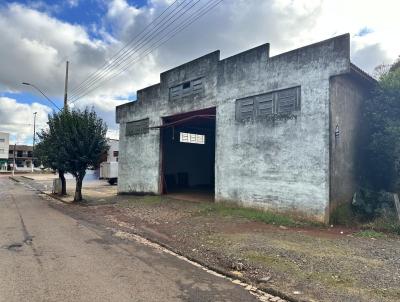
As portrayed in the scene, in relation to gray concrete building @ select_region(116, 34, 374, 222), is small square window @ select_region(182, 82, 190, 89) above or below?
above

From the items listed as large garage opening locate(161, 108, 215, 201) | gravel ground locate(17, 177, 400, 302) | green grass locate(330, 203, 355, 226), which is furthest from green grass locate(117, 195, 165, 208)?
green grass locate(330, 203, 355, 226)

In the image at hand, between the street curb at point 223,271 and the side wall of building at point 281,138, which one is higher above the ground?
the side wall of building at point 281,138

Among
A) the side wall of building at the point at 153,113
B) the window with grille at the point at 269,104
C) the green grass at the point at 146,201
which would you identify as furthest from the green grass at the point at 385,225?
the green grass at the point at 146,201

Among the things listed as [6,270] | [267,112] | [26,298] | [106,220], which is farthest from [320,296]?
[106,220]

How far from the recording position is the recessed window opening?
80.8 ft

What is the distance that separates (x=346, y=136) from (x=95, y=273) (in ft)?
31.3

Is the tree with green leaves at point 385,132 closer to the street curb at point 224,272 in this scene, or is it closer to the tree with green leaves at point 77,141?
the street curb at point 224,272

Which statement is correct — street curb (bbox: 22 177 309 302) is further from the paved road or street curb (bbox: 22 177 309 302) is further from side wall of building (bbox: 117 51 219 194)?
side wall of building (bbox: 117 51 219 194)

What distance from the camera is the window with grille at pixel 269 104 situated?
1190 cm

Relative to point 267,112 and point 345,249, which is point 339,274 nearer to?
point 345,249

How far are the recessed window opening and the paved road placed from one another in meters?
15.2

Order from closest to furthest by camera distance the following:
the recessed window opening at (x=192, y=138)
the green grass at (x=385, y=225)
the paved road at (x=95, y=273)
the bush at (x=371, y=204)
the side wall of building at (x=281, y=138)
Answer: the paved road at (x=95, y=273) < the green grass at (x=385, y=225) < the side wall of building at (x=281, y=138) < the bush at (x=371, y=204) < the recessed window opening at (x=192, y=138)

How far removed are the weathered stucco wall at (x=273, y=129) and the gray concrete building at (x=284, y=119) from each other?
0.03m

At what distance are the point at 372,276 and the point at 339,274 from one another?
22.1 inches
